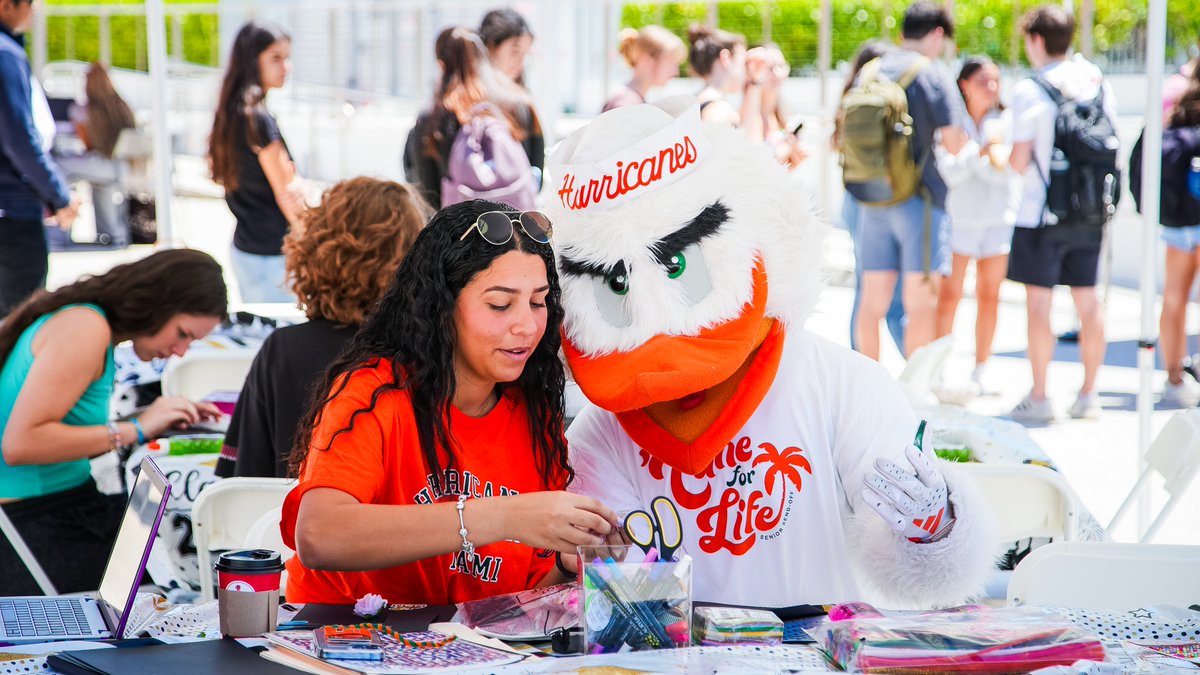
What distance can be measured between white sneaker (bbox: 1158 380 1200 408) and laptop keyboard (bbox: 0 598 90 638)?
220 inches

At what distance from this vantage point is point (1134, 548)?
7.73 feet

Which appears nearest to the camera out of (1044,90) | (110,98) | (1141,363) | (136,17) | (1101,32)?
(1141,363)

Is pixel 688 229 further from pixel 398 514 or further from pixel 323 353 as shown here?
pixel 323 353

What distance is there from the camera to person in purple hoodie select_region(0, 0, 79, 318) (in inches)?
214

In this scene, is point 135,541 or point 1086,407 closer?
point 135,541

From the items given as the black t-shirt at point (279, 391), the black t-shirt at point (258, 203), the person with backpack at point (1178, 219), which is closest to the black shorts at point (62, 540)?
the black t-shirt at point (279, 391)

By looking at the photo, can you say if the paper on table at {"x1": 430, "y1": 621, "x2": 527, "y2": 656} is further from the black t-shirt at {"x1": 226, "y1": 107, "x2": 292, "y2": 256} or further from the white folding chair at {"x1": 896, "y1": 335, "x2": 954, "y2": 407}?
the black t-shirt at {"x1": 226, "y1": 107, "x2": 292, "y2": 256}

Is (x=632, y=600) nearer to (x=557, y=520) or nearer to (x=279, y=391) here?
(x=557, y=520)

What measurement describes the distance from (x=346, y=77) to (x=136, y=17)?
587 cm

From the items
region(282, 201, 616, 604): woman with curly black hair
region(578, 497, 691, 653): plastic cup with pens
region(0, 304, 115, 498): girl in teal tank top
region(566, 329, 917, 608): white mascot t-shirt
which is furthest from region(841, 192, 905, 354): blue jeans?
region(578, 497, 691, 653): plastic cup with pens

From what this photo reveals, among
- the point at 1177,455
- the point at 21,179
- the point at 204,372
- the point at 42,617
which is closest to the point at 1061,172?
the point at 1177,455

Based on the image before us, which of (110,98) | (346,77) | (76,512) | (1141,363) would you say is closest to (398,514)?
(76,512)

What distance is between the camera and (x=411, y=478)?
7.07 ft

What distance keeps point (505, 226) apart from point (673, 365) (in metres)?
0.38
